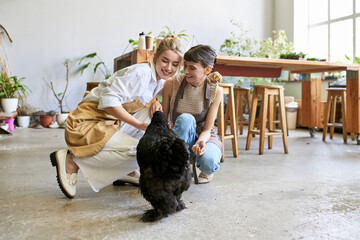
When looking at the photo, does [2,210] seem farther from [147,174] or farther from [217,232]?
[217,232]

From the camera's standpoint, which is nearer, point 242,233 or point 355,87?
point 242,233

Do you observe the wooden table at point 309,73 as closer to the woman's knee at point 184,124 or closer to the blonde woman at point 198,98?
the blonde woman at point 198,98

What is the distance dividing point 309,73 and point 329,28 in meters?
2.01

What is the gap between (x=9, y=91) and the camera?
5.11m

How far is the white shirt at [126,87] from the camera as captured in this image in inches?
62.2

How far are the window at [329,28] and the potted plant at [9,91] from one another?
A: 5.30 meters

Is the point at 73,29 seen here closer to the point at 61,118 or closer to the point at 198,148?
the point at 61,118

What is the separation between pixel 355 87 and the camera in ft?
12.1

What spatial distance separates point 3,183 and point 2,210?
0.51m

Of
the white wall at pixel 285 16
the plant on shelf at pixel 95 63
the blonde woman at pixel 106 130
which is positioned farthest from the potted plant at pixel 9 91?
the white wall at pixel 285 16

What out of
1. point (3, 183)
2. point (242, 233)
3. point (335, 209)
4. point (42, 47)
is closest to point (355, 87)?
point (335, 209)

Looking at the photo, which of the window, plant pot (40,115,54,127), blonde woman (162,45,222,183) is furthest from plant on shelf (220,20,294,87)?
plant pot (40,115,54,127)

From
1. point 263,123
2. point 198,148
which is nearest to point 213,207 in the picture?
point 198,148

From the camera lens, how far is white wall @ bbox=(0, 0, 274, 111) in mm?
5457
